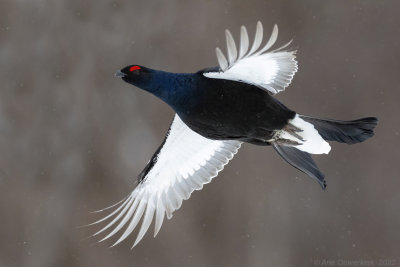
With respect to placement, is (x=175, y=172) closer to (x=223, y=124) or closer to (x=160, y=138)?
(x=223, y=124)

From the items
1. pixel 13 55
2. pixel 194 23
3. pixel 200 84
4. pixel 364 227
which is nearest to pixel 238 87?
pixel 200 84

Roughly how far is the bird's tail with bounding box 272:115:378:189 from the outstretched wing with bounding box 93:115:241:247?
0.86 ft

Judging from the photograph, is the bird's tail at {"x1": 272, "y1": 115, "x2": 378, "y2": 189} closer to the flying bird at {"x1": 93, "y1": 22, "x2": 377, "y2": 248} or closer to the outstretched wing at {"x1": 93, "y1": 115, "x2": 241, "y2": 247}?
the flying bird at {"x1": 93, "y1": 22, "x2": 377, "y2": 248}

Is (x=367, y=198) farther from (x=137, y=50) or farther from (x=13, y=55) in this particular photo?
(x=13, y=55)

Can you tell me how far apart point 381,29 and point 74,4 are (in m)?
1.67

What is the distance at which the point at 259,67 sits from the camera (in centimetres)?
184

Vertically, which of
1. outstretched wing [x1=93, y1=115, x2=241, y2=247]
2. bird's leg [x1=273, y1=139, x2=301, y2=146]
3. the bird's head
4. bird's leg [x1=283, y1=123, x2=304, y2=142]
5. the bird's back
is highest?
the bird's head

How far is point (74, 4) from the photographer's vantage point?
2994 millimetres

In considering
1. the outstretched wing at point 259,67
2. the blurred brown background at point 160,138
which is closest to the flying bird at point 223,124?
the outstretched wing at point 259,67

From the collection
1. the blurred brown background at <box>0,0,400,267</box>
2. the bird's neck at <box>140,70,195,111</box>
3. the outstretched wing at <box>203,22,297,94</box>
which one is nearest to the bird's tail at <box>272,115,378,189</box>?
the outstretched wing at <box>203,22,297,94</box>

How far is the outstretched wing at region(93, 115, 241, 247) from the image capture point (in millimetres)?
2088

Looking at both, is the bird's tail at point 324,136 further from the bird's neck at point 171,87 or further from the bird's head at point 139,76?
the bird's head at point 139,76

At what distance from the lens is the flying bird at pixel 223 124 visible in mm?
1744

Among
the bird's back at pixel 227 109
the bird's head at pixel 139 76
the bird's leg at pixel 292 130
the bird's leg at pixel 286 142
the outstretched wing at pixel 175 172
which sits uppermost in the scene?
the bird's head at pixel 139 76
